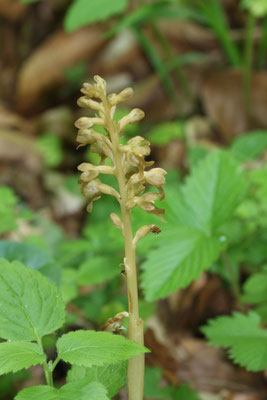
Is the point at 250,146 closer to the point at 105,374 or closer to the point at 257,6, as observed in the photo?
the point at 257,6

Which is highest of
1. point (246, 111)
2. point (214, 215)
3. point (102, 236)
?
point (246, 111)

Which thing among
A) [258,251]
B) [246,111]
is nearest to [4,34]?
[246,111]

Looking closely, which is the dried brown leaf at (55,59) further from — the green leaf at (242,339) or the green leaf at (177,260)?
the green leaf at (242,339)

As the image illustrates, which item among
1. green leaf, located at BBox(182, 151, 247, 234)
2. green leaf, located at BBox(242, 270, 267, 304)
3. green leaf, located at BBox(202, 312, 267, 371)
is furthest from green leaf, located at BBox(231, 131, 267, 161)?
green leaf, located at BBox(202, 312, 267, 371)

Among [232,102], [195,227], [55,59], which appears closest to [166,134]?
[232,102]

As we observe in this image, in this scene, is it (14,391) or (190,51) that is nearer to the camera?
(14,391)

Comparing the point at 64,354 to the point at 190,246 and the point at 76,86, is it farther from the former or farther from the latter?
the point at 76,86
